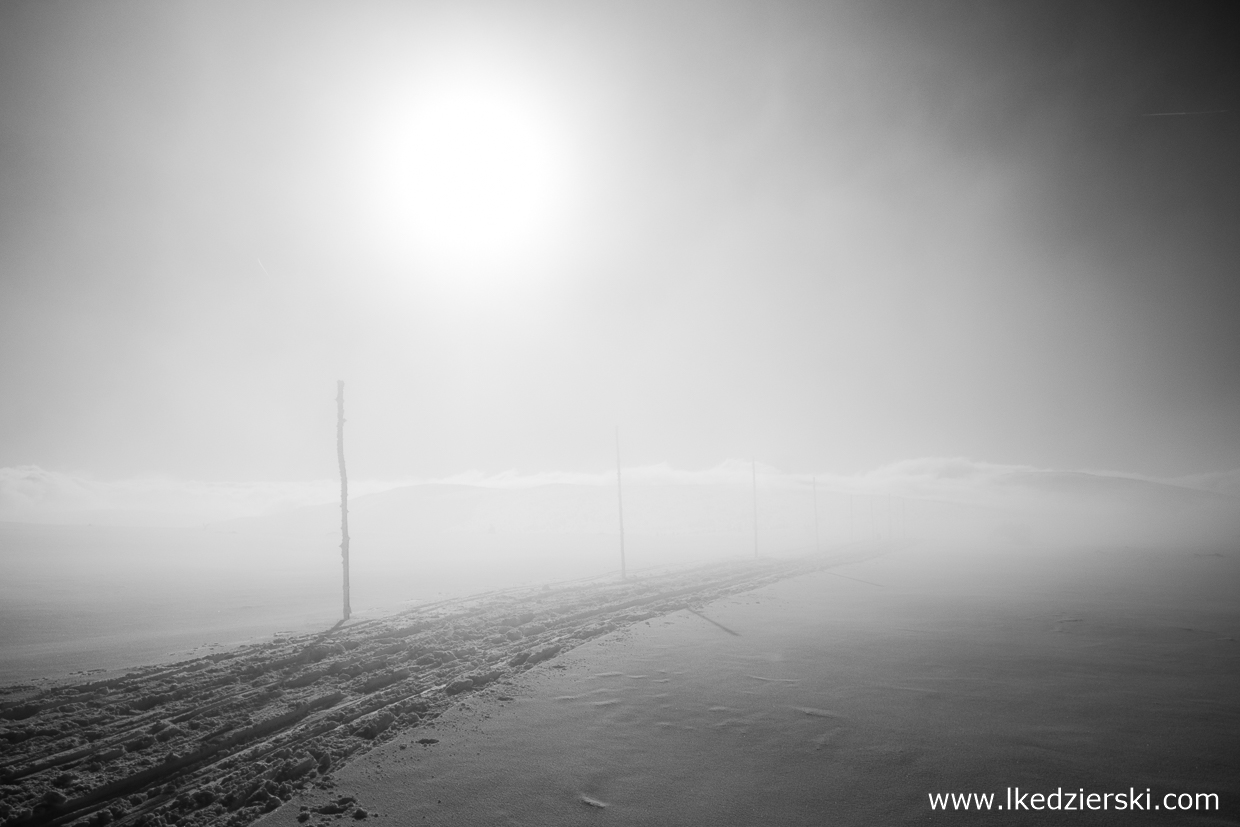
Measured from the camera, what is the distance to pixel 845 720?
30.7 feet

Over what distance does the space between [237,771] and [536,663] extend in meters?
7.19

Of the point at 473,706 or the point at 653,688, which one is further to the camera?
the point at 653,688

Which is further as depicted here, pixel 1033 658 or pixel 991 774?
pixel 1033 658

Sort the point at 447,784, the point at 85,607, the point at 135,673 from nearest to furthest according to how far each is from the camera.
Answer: the point at 447,784 → the point at 135,673 → the point at 85,607

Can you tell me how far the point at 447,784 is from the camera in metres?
7.14

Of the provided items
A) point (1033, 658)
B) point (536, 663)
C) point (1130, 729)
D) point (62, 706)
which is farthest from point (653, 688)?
point (62, 706)

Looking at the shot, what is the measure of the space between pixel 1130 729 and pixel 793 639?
342 inches

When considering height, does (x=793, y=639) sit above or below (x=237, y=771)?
below

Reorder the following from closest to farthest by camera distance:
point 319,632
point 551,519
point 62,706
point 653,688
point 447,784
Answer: point 447,784, point 62,706, point 653,688, point 319,632, point 551,519

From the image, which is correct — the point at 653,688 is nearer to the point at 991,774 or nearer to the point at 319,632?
the point at 991,774

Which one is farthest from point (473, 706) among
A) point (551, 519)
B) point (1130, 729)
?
point (551, 519)

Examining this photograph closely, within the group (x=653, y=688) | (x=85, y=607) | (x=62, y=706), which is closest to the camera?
(x=62, y=706)

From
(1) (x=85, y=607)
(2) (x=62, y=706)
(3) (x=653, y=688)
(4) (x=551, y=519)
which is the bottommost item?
(4) (x=551, y=519)

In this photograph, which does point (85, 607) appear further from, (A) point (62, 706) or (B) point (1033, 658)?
(B) point (1033, 658)
